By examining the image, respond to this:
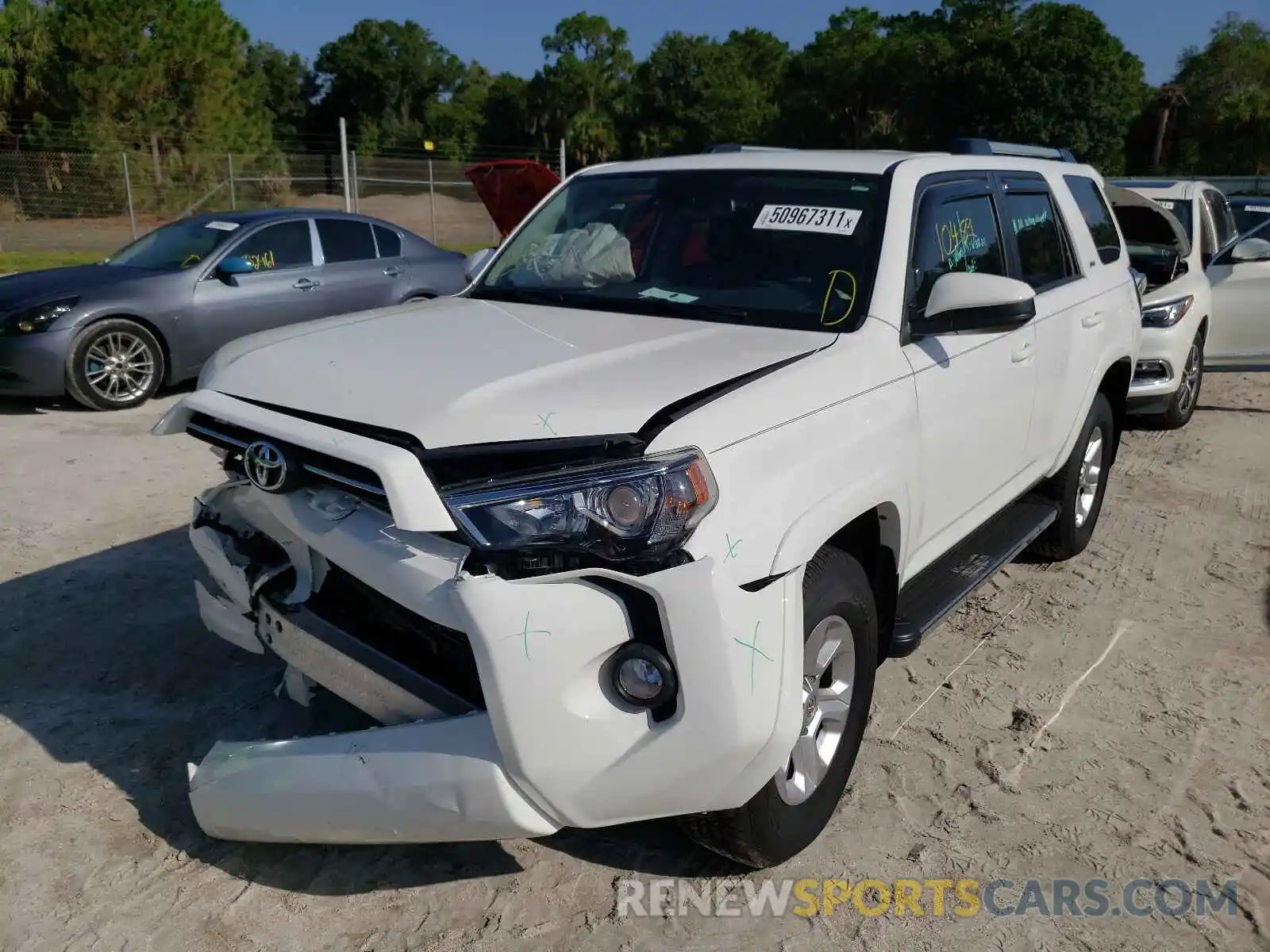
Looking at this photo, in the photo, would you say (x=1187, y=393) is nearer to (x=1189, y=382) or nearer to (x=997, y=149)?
(x=1189, y=382)

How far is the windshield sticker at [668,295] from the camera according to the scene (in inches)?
143

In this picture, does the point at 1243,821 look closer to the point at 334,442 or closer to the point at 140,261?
the point at 334,442

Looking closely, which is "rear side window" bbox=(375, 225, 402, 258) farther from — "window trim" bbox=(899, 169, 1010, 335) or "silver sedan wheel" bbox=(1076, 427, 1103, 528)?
"window trim" bbox=(899, 169, 1010, 335)

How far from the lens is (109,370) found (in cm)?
817

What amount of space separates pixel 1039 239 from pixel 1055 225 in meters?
0.26

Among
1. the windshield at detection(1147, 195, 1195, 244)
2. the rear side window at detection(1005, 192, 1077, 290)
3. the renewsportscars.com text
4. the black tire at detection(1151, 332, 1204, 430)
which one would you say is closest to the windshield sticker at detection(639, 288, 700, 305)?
the rear side window at detection(1005, 192, 1077, 290)

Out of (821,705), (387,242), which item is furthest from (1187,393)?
(387,242)

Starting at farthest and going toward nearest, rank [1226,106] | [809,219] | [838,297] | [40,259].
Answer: [1226,106] → [40,259] → [809,219] → [838,297]

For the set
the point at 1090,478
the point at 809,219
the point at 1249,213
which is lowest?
the point at 1090,478

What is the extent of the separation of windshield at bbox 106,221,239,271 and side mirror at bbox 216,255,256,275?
10.3 inches

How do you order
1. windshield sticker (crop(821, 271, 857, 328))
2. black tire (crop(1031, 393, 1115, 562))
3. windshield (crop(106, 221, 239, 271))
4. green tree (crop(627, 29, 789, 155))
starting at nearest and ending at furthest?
windshield sticker (crop(821, 271, 857, 328)) < black tire (crop(1031, 393, 1115, 562)) < windshield (crop(106, 221, 239, 271)) < green tree (crop(627, 29, 789, 155))

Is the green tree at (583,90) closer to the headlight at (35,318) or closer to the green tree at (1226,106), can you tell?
the green tree at (1226,106)

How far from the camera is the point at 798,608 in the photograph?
8.38 feet

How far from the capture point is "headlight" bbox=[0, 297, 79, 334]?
7.80m
